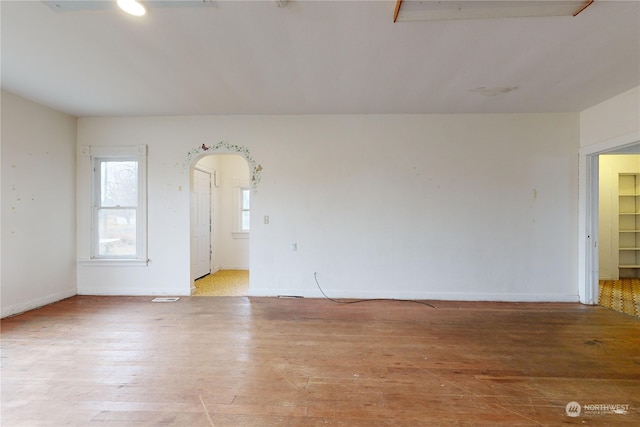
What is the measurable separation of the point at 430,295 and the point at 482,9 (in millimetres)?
3423

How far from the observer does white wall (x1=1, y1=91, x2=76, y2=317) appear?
3.45 m

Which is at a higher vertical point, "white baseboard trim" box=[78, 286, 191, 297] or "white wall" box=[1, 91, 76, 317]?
"white wall" box=[1, 91, 76, 317]

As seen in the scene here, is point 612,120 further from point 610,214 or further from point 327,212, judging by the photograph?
point 327,212

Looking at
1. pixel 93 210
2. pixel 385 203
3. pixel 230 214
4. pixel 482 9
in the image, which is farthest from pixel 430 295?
pixel 93 210

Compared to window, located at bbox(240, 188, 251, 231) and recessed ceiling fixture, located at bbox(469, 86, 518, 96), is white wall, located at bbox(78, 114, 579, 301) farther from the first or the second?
window, located at bbox(240, 188, 251, 231)

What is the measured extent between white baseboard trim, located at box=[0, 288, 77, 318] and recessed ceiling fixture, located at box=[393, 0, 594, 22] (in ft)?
16.8

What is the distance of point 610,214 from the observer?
214 inches

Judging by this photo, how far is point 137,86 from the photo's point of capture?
3270 mm

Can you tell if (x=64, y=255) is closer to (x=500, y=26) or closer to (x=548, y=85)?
(x=500, y=26)

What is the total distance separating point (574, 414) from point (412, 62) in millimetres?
2927

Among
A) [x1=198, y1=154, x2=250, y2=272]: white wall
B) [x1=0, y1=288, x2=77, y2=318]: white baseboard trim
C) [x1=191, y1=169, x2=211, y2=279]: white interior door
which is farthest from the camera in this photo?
[x1=198, y1=154, x2=250, y2=272]: white wall

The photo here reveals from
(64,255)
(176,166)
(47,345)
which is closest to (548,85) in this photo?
(176,166)

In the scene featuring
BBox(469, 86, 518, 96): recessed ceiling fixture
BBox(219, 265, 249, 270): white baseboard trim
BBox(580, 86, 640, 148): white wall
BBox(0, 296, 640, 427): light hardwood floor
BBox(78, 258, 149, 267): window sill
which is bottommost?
BBox(0, 296, 640, 427): light hardwood floor

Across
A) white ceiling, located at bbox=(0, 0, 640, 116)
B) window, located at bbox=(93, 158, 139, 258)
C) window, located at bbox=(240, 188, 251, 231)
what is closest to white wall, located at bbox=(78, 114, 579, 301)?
window, located at bbox=(93, 158, 139, 258)
